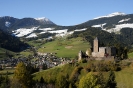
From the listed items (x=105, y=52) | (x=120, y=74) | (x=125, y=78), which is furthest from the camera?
(x=105, y=52)

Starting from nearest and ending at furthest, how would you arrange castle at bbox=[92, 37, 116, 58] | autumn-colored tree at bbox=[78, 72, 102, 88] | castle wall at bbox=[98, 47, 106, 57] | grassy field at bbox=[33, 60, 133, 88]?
autumn-colored tree at bbox=[78, 72, 102, 88] → grassy field at bbox=[33, 60, 133, 88] → castle at bbox=[92, 37, 116, 58] → castle wall at bbox=[98, 47, 106, 57]

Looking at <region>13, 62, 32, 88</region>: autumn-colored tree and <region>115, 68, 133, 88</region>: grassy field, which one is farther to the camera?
<region>13, 62, 32, 88</region>: autumn-colored tree

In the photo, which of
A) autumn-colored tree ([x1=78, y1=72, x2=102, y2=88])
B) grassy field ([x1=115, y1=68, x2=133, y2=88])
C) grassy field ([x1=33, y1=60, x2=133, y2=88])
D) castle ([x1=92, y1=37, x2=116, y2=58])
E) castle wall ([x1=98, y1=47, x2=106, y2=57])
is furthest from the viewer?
castle wall ([x1=98, y1=47, x2=106, y2=57])

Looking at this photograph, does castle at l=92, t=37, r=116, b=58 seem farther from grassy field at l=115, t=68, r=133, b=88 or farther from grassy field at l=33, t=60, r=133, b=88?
grassy field at l=115, t=68, r=133, b=88

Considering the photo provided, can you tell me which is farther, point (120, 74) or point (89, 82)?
point (120, 74)

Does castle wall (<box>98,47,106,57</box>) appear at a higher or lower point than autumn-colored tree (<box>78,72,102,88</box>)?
higher

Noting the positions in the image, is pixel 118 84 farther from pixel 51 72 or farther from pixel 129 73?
pixel 51 72

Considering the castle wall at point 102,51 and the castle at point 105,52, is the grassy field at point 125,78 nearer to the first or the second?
the castle at point 105,52

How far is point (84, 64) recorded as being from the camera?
3969 inches

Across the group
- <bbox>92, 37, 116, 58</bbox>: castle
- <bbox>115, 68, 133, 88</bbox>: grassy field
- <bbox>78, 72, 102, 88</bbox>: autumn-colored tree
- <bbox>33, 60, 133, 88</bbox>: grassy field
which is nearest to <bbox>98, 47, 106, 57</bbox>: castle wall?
<bbox>92, 37, 116, 58</bbox>: castle

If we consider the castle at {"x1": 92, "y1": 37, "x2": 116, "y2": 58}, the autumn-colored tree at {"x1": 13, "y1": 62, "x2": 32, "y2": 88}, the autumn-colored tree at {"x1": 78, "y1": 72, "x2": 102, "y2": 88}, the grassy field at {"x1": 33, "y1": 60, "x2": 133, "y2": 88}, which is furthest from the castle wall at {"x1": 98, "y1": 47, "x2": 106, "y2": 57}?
the autumn-colored tree at {"x1": 78, "y1": 72, "x2": 102, "y2": 88}

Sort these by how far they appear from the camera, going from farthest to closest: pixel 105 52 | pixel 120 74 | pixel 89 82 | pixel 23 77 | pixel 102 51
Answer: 1. pixel 102 51
2. pixel 105 52
3. pixel 23 77
4. pixel 120 74
5. pixel 89 82

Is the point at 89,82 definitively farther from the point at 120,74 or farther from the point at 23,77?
the point at 23,77

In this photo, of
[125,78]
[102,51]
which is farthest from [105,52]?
[125,78]
